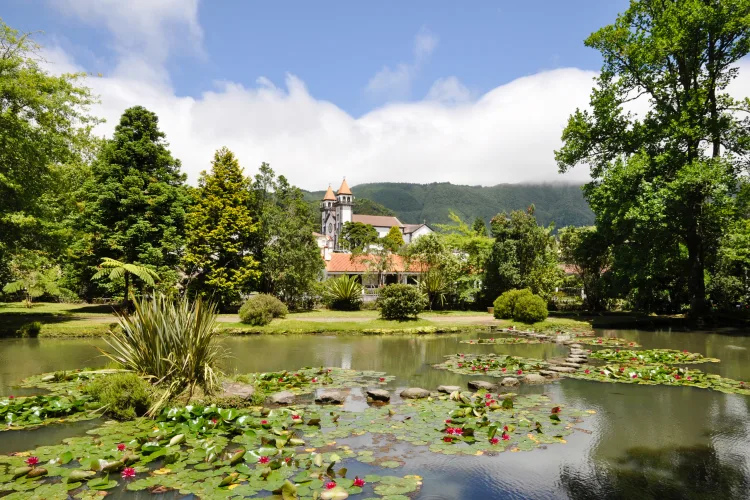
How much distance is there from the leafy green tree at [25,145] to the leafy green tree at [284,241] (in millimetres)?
10076

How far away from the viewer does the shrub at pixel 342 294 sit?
2867 centimetres

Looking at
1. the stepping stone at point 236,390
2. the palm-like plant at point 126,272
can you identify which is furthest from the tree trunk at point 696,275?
the palm-like plant at point 126,272

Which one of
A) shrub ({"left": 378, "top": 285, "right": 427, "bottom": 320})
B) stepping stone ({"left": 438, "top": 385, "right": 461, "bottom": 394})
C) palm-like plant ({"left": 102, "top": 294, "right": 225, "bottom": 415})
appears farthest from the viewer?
shrub ({"left": 378, "top": 285, "right": 427, "bottom": 320})

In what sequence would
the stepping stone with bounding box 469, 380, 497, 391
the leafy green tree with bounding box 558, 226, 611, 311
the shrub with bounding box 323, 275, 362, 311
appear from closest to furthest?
the stepping stone with bounding box 469, 380, 497, 391
the leafy green tree with bounding box 558, 226, 611, 311
the shrub with bounding box 323, 275, 362, 311

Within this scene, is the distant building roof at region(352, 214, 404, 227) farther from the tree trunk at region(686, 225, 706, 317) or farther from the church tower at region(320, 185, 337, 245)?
the tree trunk at region(686, 225, 706, 317)

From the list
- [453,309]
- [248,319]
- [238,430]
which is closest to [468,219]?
[453,309]

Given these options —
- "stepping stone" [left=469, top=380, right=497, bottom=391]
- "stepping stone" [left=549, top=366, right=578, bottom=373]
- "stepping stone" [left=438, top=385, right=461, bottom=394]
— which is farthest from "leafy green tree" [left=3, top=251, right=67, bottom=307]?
"stepping stone" [left=549, top=366, right=578, bottom=373]

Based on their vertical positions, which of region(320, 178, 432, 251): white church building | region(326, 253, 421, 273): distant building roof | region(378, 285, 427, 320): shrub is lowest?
region(378, 285, 427, 320): shrub

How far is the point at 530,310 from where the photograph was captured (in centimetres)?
2261

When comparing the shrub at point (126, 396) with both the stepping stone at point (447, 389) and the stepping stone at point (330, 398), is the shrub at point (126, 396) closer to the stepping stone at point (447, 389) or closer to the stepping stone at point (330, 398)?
the stepping stone at point (330, 398)

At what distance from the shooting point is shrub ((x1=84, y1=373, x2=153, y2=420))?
7.86m

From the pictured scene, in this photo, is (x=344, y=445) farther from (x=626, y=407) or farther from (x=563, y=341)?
(x=563, y=341)

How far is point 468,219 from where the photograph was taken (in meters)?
170

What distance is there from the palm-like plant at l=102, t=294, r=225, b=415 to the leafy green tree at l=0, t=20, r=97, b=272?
12.7 m
